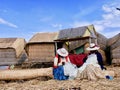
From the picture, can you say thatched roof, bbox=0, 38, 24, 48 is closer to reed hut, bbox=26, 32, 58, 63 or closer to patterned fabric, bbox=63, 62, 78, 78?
reed hut, bbox=26, 32, 58, 63

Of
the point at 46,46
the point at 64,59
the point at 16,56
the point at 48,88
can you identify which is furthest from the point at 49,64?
the point at 48,88

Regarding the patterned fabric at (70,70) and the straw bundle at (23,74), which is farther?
the straw bundle at (23,74)

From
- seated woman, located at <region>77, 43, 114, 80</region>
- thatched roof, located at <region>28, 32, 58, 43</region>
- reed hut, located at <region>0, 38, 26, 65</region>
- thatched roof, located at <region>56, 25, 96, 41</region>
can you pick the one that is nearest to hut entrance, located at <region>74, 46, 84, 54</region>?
thatched roof, located at <region>56, 25, 96, 41</region>

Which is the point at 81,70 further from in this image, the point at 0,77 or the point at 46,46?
the point at 46,46

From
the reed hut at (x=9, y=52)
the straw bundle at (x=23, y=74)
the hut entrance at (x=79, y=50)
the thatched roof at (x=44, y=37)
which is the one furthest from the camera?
the reed hut at (x=9, y=52)

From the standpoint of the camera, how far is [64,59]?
1016 centimetres

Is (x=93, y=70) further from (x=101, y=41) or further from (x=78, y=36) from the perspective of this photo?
(x=101, y=41)

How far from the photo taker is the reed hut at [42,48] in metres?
23.2

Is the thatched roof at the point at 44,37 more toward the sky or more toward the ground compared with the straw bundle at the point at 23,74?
more toward the sky

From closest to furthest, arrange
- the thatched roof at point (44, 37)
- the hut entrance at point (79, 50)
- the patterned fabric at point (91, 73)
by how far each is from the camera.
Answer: the patterned fabric at point (91, 73)
the thatched roof at point (44, 37)
the hut entrance at point (79, 50)

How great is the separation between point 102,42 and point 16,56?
310 inches

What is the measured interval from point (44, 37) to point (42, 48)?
1.05m

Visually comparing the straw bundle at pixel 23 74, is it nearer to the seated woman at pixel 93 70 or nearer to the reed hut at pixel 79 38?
the seated woman at pixel 93 70

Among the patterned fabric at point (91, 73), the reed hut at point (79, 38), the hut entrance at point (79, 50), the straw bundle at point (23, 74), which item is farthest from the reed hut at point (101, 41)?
the patterned fabric at point (91, 73)
